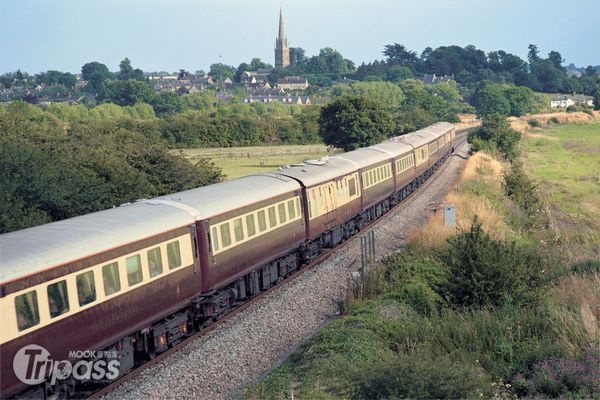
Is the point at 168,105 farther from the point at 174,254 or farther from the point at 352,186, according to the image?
the point at 174,254

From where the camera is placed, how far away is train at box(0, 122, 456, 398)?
12.6 metres

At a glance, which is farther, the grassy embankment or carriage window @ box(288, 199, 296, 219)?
carriage window @ box(288, 199, 296, 219)

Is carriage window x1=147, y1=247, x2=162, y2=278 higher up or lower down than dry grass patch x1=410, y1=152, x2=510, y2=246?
higher up

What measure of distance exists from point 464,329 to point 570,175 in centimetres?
5368

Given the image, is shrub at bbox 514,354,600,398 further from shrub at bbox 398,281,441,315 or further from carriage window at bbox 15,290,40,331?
carriage window at bbox 15,290,40,331

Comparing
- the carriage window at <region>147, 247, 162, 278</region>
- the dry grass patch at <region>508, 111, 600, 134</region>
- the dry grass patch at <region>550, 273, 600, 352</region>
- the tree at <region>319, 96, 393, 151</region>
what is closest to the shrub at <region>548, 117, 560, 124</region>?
the dry grass patch at <region>508, 111, 600, 134</region>

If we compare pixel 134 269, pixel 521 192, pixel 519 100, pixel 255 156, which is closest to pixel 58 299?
pixel 134 269

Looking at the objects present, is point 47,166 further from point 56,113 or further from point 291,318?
point 56,113

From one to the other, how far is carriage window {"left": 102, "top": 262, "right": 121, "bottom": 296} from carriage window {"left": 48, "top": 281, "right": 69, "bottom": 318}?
1.18 m

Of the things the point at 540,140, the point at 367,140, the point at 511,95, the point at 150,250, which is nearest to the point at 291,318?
the point at 150,250

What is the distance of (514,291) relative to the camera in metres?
19.0

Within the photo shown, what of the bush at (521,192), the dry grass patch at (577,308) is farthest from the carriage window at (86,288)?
the bush at (521,192)

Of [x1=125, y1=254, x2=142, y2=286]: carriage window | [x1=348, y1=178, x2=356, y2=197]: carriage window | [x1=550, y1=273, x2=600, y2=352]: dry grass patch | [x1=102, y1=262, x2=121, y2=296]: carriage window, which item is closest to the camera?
[x1=102, y1=262, x2=121, y2=296]: carriage window

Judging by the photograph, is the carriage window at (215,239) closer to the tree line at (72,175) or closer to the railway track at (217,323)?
the railway track at (217,323)
